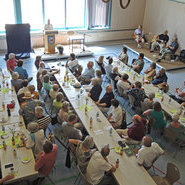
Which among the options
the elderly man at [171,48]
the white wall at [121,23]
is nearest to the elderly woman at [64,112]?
the elderly man at [171,48]

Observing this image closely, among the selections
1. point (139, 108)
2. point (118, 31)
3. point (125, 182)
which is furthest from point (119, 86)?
point (118, 31)

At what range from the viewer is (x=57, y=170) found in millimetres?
5473

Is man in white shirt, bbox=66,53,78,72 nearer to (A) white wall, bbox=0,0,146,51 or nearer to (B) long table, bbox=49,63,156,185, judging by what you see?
(B) long table, bbox=49,63,156,185

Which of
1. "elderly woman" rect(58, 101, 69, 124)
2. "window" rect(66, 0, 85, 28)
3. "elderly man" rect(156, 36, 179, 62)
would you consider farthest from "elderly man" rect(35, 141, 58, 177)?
"window" rect(66, 0, 85, 28)

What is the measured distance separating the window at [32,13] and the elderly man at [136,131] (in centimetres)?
915

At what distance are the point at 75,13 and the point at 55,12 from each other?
3.84 feet

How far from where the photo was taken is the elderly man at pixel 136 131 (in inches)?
209

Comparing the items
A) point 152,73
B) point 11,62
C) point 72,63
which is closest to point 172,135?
point 152,73

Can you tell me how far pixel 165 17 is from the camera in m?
13.2

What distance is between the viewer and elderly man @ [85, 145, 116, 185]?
4277 mm

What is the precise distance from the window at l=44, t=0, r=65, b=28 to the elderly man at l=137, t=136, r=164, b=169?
9.98m

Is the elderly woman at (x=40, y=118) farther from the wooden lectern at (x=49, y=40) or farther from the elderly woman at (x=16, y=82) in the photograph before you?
the wooden lectern at (x=49, y=40)

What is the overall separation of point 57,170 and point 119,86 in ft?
11.1

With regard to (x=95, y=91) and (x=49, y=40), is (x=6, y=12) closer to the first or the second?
(x=49, y=40)
